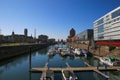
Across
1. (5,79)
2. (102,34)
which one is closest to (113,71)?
(5,79)

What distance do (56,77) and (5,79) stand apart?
36.0 feet

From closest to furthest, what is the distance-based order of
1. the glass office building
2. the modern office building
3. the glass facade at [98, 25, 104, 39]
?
1. the modern office building
2. the glass office building
3. the glass facade at [98, 25, 104, 39]

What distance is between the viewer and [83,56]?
80.4 metres

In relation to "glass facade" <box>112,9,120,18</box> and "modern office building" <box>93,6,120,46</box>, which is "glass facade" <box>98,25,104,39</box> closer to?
"modern office building" <box>93,6,120,46</box>

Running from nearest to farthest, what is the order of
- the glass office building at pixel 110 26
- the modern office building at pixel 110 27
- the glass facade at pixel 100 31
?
the modern office building at pixel 110 27 < the glass office building at pixel 110 26 < the glass facade at pixel 100 31

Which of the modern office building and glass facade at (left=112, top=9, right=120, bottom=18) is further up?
glass facade at (left=112, top=9, right=120, bottom=18)

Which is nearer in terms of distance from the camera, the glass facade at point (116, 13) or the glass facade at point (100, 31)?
the glass facade at point (116, 13)

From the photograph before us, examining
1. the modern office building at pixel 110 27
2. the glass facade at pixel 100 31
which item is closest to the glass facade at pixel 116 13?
the modern office building at pixel 110 27

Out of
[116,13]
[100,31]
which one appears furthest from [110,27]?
[100,31]

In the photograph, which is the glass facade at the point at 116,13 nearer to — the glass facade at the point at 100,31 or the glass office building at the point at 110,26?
the glass office building at the point at 110,26

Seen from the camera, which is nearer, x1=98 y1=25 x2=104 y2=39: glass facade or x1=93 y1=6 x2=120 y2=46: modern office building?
x1=93 y1=6 x2=120 y2=46: modern office building

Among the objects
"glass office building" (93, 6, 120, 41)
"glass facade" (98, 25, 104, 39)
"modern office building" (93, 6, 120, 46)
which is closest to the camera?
"modern office building" (93, 6, 120, 46)

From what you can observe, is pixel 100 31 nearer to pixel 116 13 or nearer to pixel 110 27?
pixel 110 27

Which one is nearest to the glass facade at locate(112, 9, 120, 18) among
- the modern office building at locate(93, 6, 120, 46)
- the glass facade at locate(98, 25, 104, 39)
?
the modern office building at locate(93, 6, 120, 46)
